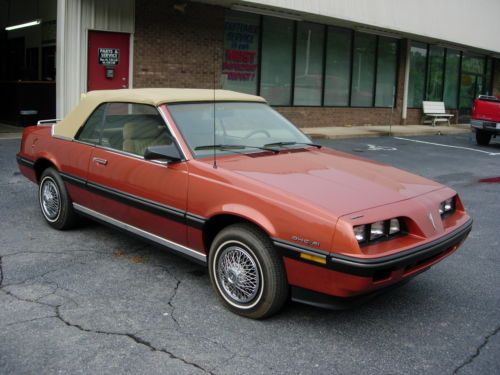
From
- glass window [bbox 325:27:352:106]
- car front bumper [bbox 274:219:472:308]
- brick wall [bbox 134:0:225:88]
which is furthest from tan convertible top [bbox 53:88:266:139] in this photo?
glass window [bbox 325:27:352:106]

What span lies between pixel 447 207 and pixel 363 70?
16.2 metres

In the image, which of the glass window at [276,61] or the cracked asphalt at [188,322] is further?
the glass window at [276,61]

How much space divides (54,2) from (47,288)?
13.2 m

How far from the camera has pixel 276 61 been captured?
16891mm

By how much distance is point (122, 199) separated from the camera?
4793mm

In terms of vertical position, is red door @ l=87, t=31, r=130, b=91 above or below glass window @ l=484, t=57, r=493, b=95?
below

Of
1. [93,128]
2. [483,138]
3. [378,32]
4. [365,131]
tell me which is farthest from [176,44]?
[93,128]

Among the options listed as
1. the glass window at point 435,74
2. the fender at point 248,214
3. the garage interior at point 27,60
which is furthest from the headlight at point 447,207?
the glass window at point 435,74

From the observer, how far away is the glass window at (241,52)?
15539mm

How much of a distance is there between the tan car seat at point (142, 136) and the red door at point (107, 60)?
28.4 ft

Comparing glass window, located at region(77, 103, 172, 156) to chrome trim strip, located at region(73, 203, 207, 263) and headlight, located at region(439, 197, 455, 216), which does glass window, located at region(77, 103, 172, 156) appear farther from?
headlight, located at region(439, 197, 455, 216)

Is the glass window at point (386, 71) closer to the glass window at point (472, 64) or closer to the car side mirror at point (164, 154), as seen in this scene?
the glass window at point (472, 64)

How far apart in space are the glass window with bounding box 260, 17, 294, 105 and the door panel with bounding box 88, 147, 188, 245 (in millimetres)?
11985

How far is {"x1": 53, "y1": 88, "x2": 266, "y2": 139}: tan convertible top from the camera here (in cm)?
485
